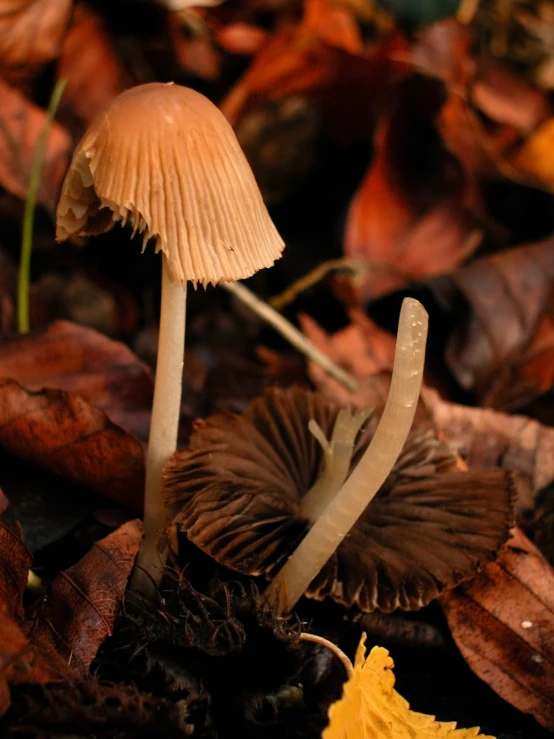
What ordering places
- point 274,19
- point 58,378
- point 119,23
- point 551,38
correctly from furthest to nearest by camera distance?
point 551,38, point 274,19, point 119,23, point 58,378

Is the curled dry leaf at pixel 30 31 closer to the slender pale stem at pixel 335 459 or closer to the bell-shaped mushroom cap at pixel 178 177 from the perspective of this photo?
the bell-shaped mushroom cap at pixel 178 177

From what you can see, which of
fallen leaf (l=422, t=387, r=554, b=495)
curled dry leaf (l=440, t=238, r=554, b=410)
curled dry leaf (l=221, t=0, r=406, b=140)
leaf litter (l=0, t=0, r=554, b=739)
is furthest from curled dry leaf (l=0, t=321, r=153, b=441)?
curled dry leaf (l=221, t=0, r=406, b=140)

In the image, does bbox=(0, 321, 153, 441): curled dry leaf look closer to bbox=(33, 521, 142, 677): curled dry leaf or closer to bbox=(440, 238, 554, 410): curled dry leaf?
bbox=(33, 521, 142, 677): curled dry leaf

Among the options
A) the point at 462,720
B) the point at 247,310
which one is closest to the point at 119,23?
the point at 247,310

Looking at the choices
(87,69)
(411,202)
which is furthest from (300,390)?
(87,69)

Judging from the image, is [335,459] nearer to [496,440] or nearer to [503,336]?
[496,440]

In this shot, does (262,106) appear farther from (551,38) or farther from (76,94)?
(551,38)
